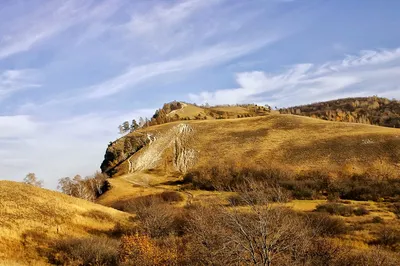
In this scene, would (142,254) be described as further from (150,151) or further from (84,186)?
(150,151)

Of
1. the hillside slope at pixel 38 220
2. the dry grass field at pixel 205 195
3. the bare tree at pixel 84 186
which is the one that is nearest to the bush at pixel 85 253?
the dry grass field at pixel 205 195

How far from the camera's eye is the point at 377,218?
157ft

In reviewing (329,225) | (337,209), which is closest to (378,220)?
(337,209)

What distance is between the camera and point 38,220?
4062 cm

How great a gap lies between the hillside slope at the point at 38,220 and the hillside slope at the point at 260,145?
5677 centimetres

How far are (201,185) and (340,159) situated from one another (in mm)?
34512

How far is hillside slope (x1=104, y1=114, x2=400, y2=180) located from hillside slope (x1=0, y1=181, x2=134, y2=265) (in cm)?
5677

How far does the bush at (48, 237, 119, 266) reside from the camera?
99.3 feet

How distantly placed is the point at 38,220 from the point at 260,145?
7987cm

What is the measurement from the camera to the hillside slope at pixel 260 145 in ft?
304

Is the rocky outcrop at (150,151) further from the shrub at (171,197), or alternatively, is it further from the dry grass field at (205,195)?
the shrub at (171,197)

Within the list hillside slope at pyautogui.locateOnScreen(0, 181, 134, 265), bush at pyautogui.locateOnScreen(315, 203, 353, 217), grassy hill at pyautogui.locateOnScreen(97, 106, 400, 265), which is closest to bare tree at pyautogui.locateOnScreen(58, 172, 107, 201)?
grassy hill at pyautogui.locateOnScreen(97, 106, 400, 265)

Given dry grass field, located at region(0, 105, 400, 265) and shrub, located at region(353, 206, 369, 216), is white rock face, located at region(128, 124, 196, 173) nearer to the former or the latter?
dry grass field, located at region(0, 105, 400, 265)

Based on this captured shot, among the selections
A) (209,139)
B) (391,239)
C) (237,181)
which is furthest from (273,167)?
(391,239)
